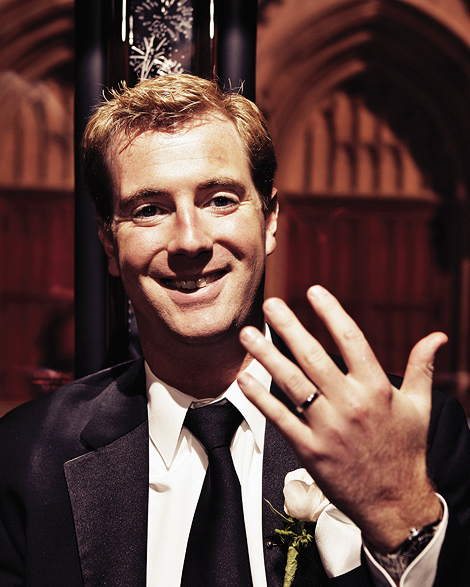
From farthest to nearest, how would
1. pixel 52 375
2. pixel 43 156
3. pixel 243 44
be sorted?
1. pixel 43 156
2. pixel 52 375
3. pixel 243 44

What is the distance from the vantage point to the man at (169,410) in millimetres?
1018

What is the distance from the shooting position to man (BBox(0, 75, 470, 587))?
1018mm

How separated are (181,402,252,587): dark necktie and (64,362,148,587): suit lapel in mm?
114

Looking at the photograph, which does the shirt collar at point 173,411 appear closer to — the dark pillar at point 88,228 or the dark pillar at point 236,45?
the dark pillar at point 88,228

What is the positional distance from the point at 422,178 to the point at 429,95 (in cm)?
70

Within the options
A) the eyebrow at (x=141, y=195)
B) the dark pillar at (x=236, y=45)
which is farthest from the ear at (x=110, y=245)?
the dark pillar at (x=236, y=45)

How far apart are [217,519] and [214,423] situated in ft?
0.58

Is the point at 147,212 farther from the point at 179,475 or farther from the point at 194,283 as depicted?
the point at 179,475

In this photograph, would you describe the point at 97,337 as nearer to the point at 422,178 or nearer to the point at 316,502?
the point at 316,502

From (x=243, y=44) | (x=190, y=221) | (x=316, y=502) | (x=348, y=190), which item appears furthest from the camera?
(x=348, y=190)

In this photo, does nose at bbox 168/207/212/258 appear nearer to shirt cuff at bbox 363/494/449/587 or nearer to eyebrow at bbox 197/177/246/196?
eyebrow at bbox 197/177/246/196

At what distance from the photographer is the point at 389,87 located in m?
4.71

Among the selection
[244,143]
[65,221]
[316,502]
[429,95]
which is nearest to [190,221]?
[244,143]

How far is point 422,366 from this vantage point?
746mm
